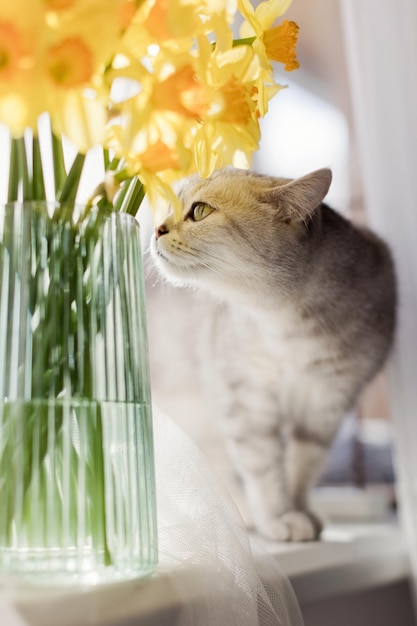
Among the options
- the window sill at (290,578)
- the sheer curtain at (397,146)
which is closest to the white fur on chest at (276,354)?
the sheer curtain at (397,146)

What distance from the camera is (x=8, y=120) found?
1.59 ft

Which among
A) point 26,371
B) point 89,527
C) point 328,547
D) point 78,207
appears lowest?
point 328,547

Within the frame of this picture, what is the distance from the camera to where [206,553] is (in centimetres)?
65

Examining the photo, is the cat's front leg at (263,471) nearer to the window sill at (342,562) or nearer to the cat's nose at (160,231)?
the window sill at (342,562)

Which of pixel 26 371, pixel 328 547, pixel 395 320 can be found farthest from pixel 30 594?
pixel 395 320

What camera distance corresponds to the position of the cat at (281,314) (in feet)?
3.08

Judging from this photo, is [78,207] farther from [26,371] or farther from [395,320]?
[395,320]

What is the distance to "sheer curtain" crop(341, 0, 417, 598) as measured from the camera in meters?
1.09

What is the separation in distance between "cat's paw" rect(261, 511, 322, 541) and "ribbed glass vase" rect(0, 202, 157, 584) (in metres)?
0.53

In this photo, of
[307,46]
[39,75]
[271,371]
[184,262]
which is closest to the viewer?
[39,75]

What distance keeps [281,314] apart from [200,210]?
204 millimetres

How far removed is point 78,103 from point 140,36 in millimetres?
89

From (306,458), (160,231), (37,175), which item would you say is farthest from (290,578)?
(37,175)

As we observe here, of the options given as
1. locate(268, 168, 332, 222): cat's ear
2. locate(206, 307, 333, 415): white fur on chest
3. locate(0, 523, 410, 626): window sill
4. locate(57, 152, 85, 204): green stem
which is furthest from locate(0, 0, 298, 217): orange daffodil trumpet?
locate(206, 307, 333, 415): white fur on chest
